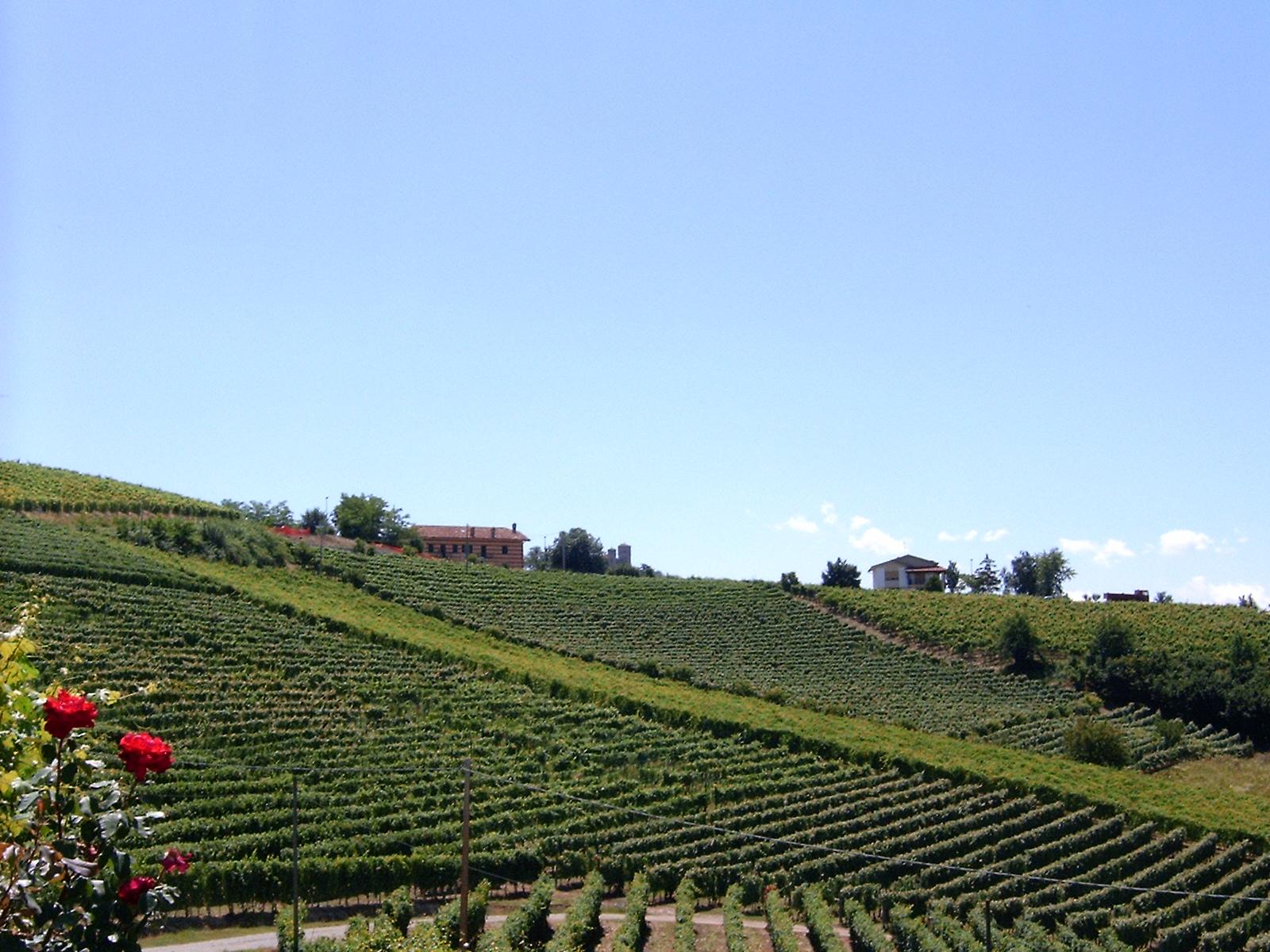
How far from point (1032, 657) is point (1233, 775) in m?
16.9

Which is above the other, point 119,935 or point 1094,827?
point 119,935

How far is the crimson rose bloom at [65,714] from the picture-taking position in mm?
5629

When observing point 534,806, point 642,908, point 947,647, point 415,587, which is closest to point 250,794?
point 534,806

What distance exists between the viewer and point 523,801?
32.3 metres

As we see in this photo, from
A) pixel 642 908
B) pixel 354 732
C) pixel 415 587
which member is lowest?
pixel 642 908

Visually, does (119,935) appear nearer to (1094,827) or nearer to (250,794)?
(250,794)

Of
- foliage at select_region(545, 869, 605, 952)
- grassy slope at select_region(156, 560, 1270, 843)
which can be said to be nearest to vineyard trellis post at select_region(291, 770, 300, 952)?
foliage at select_region(545, 869, 605, 952)

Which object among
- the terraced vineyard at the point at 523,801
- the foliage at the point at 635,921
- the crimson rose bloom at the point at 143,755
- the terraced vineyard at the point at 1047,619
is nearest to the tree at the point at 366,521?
the terraced vineyard at the point at 1047,619

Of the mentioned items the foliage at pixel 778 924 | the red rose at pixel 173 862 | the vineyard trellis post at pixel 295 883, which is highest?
the red rose at pixel 173 862

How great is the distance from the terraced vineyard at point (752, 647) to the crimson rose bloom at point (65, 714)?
4944 centimetres

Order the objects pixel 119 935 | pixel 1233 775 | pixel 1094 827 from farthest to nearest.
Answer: pixel 1233 775
pixel 1094 827
pixel 119 935

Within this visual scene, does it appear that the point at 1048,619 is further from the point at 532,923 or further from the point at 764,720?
the point at 532,923

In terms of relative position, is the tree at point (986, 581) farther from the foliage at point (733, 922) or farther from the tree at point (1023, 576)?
the foliage at point (733, 922)

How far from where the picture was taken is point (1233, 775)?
176ft
